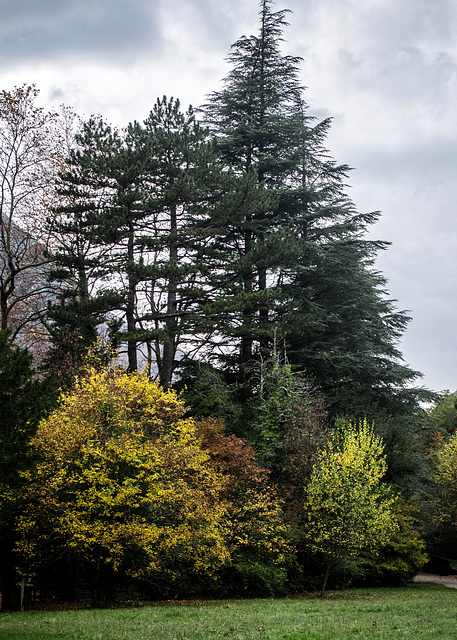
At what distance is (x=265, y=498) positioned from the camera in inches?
787

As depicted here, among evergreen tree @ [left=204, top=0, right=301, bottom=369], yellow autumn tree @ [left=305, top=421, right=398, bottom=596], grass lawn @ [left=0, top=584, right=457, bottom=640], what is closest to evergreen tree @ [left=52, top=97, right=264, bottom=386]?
evergreen tree @ [left=204, top=0, right=301, bottom=369]

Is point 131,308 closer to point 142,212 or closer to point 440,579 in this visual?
point 142,212

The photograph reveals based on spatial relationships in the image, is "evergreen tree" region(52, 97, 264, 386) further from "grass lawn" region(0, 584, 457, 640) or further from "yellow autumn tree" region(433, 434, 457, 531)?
"yellow autumn tree" region(433, 434, 457, 531)

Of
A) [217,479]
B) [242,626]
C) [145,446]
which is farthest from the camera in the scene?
[217,479]

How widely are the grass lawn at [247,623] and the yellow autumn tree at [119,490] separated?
5.97ft

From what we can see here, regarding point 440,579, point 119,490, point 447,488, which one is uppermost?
point 119,490

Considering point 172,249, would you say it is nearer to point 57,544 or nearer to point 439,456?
point 57,544

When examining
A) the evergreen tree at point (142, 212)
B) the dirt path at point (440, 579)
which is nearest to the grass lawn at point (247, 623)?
the evergreen tree at point (142, 212)

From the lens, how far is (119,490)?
15.7 meters

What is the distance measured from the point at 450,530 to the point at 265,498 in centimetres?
2252

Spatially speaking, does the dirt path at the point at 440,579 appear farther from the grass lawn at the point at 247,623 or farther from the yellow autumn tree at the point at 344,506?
the grass lawn at the point at 247,623

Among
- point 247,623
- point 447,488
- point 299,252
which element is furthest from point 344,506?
point 447,488

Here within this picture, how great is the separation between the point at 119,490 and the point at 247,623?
5.30 meters

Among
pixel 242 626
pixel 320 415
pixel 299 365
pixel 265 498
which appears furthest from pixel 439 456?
pixel 242 626
